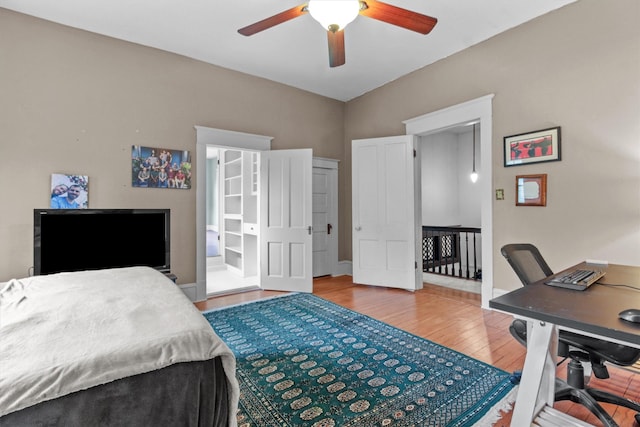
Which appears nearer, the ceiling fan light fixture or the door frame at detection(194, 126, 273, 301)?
the ceiling fan light fixture

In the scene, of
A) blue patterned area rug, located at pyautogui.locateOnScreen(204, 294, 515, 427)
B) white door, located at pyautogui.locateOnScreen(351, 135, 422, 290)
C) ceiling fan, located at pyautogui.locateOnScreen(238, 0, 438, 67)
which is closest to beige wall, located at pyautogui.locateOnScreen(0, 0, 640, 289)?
white door, located at pyautogui.locateOnScreen(351, 135, 422, 290)

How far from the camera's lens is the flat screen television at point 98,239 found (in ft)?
8.86

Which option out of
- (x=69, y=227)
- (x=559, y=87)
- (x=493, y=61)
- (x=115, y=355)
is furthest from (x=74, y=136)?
(x=559, y=87)

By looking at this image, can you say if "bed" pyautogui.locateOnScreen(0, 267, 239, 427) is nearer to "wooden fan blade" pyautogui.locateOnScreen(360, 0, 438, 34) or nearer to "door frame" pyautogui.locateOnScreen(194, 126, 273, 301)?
"wooden fan blade" pyautogui.locateOnScreen(360, 0, 438, 34)

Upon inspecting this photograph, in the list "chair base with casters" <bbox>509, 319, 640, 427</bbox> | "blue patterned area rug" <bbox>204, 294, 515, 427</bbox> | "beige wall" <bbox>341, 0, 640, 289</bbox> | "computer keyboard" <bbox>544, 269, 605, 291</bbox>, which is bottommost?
"blue patterned area rug" <bbox>204, 294, 515, 427</bbox>

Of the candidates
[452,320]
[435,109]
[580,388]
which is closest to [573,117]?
[435,109]

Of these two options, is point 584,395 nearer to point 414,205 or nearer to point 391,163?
point 414,205

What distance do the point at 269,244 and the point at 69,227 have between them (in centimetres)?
232

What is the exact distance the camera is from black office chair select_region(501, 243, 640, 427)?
4.81 ft

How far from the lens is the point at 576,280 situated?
5.17ft

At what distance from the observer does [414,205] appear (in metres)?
4.31

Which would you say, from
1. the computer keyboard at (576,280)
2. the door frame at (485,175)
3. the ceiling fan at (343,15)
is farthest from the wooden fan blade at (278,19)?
the door frame at (485,175)

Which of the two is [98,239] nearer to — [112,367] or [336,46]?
Result: [112,367]

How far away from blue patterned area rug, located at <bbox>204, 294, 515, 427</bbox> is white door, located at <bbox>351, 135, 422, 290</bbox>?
1504 millimetres
